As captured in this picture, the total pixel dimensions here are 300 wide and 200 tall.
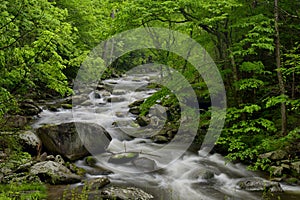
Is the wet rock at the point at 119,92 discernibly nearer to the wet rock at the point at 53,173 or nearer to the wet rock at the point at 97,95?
the wet rock at the point at 97,95

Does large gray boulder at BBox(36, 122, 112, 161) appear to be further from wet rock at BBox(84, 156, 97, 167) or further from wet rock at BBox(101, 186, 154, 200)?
wet rock at BBox(101, 186, 154, 200)

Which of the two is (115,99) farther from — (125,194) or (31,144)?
(125,194)

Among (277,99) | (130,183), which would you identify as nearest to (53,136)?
(130,183)

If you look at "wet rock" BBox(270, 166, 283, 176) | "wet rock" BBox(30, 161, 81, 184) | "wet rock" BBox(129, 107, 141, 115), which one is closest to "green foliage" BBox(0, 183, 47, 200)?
"wet rock" BBox(30, 161, 81, 184)

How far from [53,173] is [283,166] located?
20.4ft

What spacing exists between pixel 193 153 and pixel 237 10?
17.1ft

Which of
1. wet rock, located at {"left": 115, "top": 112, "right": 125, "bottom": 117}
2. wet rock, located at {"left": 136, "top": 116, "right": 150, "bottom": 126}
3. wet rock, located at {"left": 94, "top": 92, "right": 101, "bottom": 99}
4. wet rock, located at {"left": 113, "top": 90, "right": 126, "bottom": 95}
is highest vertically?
wet rock, located at {"left": 113, "top": 90, "right": 126, "bottom": 95}

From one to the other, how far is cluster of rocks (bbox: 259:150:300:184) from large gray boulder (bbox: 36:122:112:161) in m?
5.66

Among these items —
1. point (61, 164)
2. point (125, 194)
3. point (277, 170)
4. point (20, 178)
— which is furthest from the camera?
point (61, 164)

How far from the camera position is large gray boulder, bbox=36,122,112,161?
385 inches

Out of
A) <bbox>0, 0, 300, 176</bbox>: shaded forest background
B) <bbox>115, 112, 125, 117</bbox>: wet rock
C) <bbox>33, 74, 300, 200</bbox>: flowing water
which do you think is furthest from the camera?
<bbox>115, 112, 125, 117</bbox>: wet rock

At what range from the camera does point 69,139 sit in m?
9.90

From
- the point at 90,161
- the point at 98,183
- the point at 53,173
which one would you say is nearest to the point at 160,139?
the point at 90,161

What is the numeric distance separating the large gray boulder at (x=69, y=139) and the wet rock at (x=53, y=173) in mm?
1446
